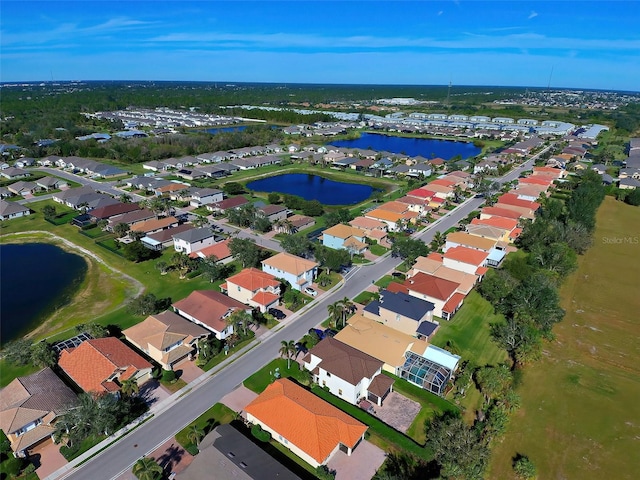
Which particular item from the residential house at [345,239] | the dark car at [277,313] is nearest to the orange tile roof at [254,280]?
the dark car at [277,313]

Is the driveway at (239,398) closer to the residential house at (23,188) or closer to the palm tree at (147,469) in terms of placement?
the palm tree at (147,469)

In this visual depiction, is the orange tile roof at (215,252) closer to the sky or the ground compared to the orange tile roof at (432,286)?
closer to the ground

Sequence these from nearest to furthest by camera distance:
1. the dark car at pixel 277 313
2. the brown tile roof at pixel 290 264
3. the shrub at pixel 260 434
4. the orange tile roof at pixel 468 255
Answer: the shrub at pixel 260 434 < the dark car at pixel 277 313 < the brown tile roof at pixel 290 264 < the orange tile roof at pixel 468 255

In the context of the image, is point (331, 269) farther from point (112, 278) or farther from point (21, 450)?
point (21, 450)

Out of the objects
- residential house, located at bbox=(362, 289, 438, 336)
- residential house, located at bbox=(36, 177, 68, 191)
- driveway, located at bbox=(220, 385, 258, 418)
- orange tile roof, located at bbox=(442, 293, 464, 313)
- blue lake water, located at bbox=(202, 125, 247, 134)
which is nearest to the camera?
driveway, located at bbox=(220, 385, 258, 418)

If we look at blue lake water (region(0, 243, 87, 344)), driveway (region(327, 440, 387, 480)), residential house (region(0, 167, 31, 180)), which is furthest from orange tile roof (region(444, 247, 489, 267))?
residential house (region(0, 167, 31, 180))

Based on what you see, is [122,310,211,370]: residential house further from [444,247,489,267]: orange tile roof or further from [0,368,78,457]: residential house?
[444,247,489,267]: orange tile roof

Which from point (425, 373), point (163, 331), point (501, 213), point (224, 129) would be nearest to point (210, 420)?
point (163, 331)
